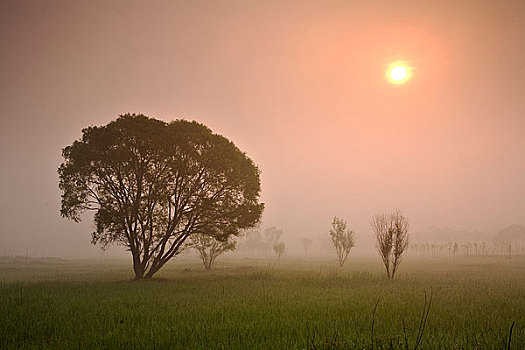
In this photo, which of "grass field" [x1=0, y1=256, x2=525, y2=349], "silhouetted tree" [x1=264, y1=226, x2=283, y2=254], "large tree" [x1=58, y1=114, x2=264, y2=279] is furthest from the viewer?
"silhouetted tree" [x1=264, y1=226, x2=283, y2=254]

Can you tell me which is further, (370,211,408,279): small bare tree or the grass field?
(370,211,408,279): small bare tree

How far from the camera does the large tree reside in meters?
25.1

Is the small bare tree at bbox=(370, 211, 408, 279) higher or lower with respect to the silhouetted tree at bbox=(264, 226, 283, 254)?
higher

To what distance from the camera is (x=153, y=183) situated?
25.6 meters

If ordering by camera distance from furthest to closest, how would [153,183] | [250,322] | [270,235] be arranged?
[270,235], [153,183], [250,322]

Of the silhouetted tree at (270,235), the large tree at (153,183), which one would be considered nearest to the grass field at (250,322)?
the large tree at (153,183)

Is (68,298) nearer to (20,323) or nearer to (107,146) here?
(20,323)

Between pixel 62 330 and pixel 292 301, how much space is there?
30.8 ft

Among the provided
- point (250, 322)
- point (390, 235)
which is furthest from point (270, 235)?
point (250, 322)

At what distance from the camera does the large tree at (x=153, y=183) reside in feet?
82.3

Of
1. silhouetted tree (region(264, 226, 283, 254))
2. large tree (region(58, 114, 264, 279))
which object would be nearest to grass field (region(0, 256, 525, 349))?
large tree (region(58, 114, 264, 279))

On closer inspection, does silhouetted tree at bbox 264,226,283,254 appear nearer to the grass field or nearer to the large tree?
the large tree

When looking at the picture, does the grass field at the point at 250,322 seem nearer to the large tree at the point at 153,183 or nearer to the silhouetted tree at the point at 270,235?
the large tree at the point at 153,183

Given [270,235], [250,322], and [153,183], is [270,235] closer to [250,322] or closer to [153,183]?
[153,183]
